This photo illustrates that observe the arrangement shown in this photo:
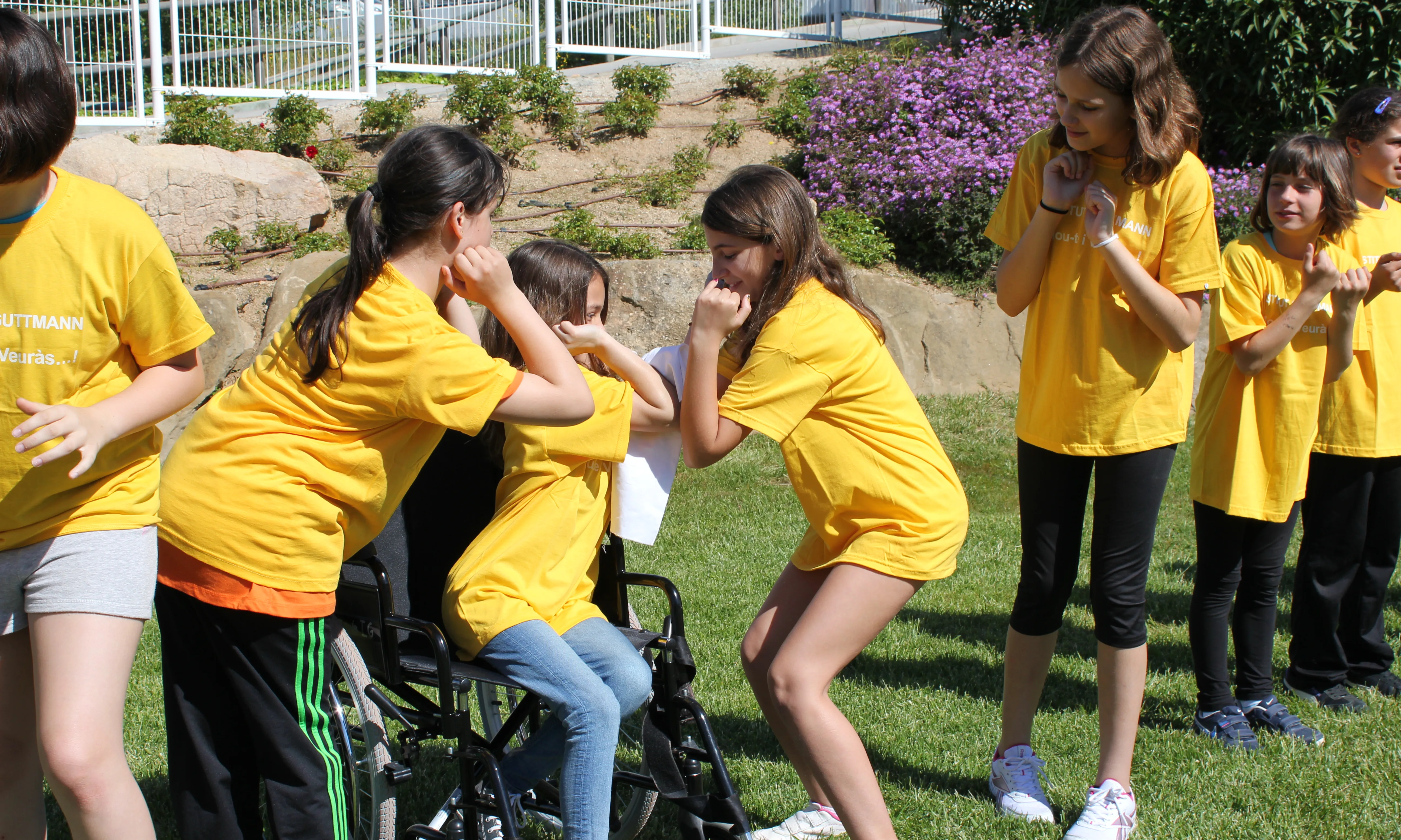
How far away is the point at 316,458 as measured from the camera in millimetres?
2311

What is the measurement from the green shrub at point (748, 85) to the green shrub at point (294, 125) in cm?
451

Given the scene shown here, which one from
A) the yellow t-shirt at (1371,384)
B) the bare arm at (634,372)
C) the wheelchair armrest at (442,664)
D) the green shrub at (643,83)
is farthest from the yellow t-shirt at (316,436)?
the green shrub at (643,83)

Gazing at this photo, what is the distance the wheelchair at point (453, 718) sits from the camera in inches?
96.6

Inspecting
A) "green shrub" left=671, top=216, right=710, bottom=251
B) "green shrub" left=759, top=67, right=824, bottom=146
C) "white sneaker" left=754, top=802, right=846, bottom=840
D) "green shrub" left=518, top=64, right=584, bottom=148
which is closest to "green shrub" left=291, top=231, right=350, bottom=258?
"green shrub" left=671, top=216, right=710, bottom=251

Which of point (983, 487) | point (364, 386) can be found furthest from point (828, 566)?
point (983, 487)

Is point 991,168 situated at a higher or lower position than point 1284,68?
lower

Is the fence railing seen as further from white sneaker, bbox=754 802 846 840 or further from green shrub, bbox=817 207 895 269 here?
white sneaker, bbox=754 802 846 840

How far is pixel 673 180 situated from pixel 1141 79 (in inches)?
319

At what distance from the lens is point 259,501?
226cm

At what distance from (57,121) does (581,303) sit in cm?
123

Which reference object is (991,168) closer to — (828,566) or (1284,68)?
(1284,68)

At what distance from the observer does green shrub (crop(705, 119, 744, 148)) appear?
11.5 m

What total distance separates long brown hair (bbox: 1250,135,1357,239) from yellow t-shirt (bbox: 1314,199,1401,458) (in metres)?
0.17

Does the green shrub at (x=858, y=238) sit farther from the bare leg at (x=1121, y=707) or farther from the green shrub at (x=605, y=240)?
the bare leg at (x=1121, y=707)
